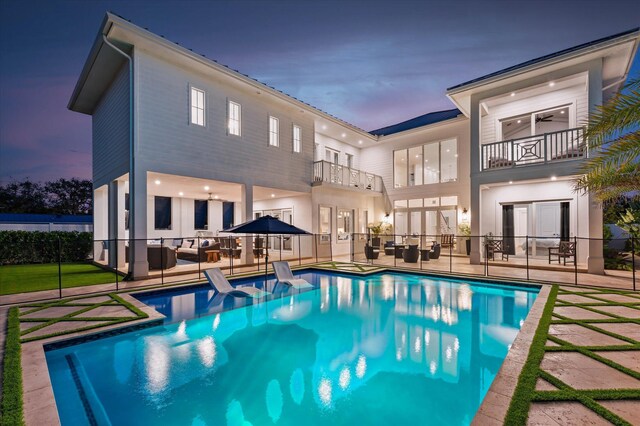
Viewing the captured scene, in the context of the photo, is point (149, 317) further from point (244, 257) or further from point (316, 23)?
point (316, 23)

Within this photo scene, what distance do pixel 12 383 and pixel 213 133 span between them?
30.8ft

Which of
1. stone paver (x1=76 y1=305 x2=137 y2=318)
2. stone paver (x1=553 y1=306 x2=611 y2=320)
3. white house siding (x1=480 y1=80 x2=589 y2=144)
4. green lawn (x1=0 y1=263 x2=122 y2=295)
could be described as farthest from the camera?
white house siding (x1=480 y1=80 x2=589 y2=144)

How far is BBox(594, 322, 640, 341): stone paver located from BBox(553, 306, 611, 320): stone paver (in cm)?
36

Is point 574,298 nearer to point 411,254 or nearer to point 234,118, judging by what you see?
point 411,254

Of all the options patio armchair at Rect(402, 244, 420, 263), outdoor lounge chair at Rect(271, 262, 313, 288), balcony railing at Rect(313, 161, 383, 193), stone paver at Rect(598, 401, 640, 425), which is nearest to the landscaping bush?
outdoor lounge chair at Rect(271, 262, 313, 288)

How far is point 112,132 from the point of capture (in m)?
11.5

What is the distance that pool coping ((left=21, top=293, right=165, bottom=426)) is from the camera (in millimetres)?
2963

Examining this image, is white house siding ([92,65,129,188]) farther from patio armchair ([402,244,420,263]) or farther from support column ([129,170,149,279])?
patio armchair ([402,244,420,263])

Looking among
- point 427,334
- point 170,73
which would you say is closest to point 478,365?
point 427,334

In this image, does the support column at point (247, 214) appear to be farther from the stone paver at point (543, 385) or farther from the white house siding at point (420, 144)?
the stone paver at point (543, 385)

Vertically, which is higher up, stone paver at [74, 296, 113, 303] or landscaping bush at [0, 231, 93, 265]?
landscaping bush at [0, 231, 93, 265]

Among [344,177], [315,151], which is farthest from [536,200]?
[315,151]

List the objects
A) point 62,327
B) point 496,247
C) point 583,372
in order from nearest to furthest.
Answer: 1. point 583,372
2. point 62,327
3. point 496,247

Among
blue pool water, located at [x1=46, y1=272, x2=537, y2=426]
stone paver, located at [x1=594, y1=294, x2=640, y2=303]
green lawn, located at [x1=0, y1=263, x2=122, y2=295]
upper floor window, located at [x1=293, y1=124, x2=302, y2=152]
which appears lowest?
blue pool water, located at [x1=46, y1=272, x2=537, y2=426]
